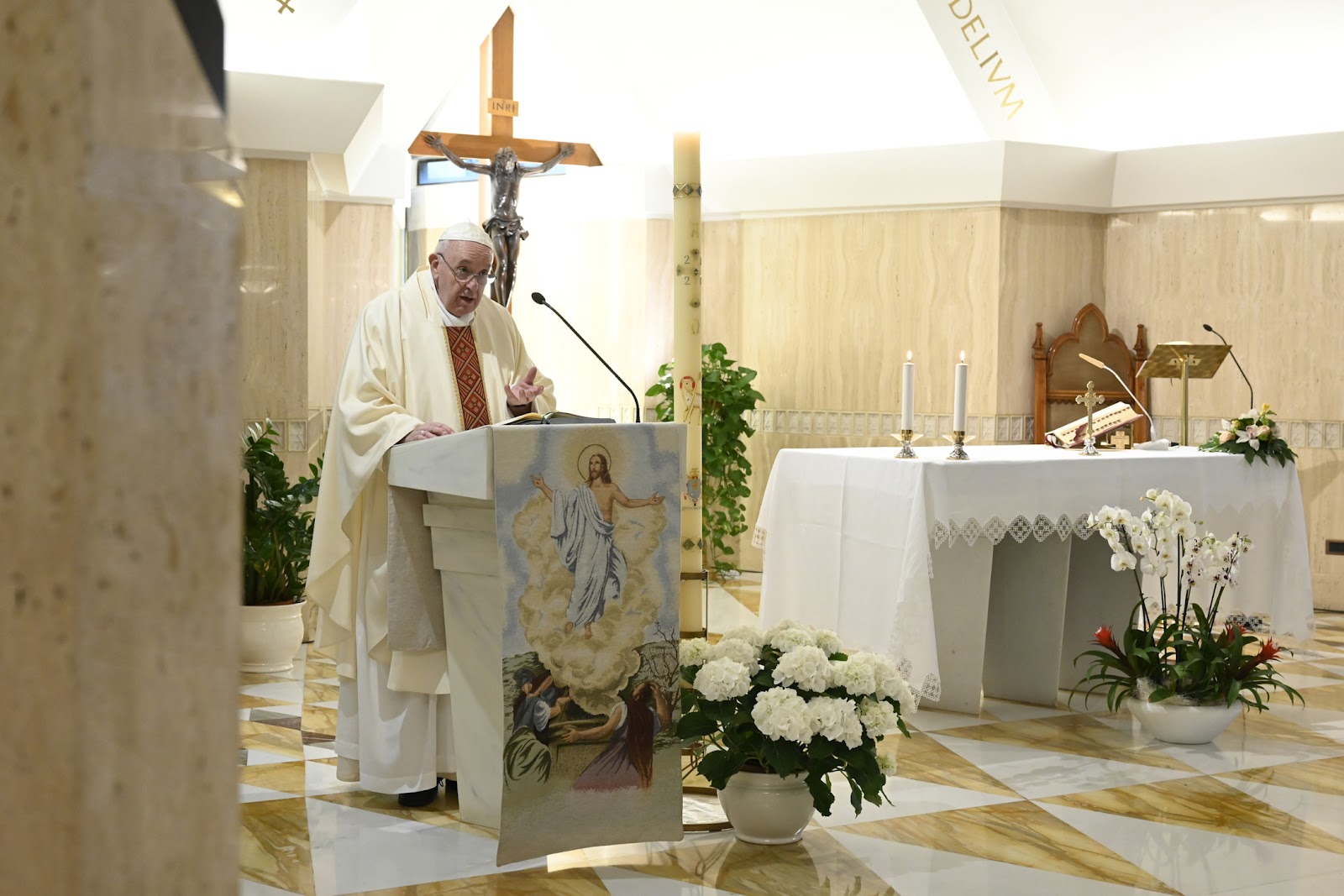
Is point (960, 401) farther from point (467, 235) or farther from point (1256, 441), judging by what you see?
point (467, 235)

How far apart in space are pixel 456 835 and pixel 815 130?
7245 millimetres

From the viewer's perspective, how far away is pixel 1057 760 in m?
5.08

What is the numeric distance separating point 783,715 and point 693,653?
0.44m

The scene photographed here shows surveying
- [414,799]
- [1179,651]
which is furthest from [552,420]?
[1179,651]

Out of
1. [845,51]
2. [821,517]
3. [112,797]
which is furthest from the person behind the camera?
[845,51]

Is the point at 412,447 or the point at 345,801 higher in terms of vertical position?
the point at 412,447

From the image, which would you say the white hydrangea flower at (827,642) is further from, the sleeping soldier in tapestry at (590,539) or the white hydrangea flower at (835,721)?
the sleeping soldier in tapestry at (590,539)

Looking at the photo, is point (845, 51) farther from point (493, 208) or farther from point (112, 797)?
point (112, 797)

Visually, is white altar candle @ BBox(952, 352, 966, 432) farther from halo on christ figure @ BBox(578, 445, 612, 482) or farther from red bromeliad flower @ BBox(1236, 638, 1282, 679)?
halo on christ figure @ BBox(578, 445, 612, 482)

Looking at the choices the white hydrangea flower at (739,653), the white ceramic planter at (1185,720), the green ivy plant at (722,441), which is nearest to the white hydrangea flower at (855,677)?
the white hydrangea flower at (739,653)

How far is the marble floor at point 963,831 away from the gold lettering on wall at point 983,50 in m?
5.14

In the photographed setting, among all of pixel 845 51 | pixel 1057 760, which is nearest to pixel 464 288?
pixel 1057 760

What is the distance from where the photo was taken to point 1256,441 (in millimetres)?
6266

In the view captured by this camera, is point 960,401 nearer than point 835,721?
No
